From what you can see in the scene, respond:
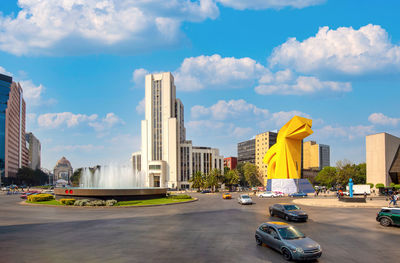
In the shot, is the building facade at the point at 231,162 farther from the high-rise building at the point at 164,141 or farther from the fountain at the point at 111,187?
the fountain at the point at 111,187

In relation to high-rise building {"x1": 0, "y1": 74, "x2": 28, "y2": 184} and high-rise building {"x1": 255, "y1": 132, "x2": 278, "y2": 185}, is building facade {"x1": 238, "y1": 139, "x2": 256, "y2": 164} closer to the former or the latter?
high-rise building {"x1": 255, "y1": 132, "x2": 278, "y2": 185}

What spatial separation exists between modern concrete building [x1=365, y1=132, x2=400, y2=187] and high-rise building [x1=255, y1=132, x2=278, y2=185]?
82166mm

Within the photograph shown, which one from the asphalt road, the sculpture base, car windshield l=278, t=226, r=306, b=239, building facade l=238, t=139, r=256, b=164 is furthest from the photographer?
building facade l=238, t=139, r=256, b=164

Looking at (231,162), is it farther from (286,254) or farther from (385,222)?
(286,254)

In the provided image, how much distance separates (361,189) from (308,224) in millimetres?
42881

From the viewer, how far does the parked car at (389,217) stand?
2189 centimetres

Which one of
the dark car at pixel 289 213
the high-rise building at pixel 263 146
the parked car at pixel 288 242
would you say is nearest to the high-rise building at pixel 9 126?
the high-rise building at pixel 263 146

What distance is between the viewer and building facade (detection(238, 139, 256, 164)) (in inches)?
6988

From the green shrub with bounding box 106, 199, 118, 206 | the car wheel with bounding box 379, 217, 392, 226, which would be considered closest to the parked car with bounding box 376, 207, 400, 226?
the car wheel with bounding box 379, 217, 392, 226

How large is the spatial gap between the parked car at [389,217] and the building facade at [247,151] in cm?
15415

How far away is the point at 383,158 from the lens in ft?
241

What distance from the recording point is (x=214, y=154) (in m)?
139

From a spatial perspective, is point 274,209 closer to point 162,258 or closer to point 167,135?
point 162,258

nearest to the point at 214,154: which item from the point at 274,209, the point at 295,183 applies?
the point at 295,183
